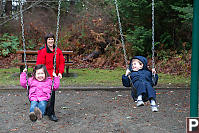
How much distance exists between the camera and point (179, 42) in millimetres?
12109

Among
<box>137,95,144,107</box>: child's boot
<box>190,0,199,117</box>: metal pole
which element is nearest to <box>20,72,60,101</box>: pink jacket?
<box>137,95,144,107</box>: child's boot

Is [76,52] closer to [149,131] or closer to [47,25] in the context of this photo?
[47,25]

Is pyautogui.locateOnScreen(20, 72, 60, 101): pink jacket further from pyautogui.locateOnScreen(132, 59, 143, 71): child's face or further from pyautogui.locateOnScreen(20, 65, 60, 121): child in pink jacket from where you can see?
pyautogui.locateOnScreen(132, 59, 143, 71): child's face

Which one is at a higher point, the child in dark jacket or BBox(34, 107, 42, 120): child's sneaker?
the child in dark jacket

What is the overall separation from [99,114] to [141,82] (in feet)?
4.31

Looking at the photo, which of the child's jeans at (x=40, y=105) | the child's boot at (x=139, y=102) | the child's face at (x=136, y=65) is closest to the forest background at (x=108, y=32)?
the child's face at (x=136, y=65)

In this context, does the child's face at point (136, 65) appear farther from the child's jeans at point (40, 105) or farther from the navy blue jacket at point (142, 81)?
the child's jeans at point (40, 105)

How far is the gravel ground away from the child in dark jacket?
46 centimetres

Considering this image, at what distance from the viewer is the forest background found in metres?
11.1

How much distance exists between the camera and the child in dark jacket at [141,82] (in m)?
4.17

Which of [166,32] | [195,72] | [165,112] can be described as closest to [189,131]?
[195,72]

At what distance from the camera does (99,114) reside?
5.22 metres

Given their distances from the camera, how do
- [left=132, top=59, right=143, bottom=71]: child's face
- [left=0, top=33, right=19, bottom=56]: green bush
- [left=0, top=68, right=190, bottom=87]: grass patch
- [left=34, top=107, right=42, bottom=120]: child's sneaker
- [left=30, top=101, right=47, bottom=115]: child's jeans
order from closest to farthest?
[left=34, top=107, right=42, bottom=120]: child's sneaker, [left=30, top=101, right=47, bottom=115]: child's jeans, [left=132, top=59, right=143, bottom=71]: child's face, [left=0, top=68, right=190, bottom=87]: grass patch, [left=0, top=33, right=19, bottom=56]: green bush

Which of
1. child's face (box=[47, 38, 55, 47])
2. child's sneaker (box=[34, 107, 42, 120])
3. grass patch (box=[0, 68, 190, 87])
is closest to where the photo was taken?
child's sneaker (box=[34, 107, 42, 120])
